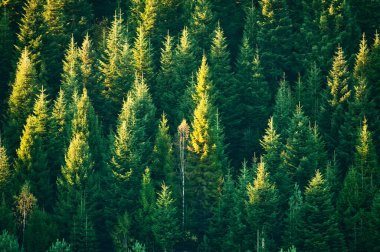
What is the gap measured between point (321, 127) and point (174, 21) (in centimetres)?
2499

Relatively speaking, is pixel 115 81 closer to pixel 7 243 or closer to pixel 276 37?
pixel 276 37

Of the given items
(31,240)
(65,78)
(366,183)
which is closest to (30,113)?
(65,78)

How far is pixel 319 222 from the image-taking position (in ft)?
157

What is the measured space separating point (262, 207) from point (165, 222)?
333 inches

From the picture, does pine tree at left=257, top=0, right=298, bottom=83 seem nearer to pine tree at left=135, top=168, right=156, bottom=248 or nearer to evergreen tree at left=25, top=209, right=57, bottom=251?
pine tree at left=135, top=168, right=156, bottom=248

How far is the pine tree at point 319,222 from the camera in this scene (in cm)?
4734

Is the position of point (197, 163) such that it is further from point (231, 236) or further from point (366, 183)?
point (366, 183)

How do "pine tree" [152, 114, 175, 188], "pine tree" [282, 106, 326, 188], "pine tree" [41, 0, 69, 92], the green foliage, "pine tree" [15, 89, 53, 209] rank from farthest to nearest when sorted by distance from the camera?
"pine tree" [41, 0, 69, 92]
"pine tree" [152, 114, 175, 188]
"pine tree" [15, 89, 53, 209]
"pine tree" [282, 106, 326, 188]
the green foliage

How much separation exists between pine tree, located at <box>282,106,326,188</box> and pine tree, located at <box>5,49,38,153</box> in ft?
85.3

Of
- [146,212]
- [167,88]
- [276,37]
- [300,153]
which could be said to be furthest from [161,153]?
[276,37]

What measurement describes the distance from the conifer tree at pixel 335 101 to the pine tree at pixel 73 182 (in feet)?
76.6

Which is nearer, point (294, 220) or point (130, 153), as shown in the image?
point (294, 220)

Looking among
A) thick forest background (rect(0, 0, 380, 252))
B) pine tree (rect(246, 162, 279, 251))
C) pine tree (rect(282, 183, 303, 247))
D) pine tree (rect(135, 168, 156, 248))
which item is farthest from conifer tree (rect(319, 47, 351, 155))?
pine tree (rect(135, 168, 156, 248))

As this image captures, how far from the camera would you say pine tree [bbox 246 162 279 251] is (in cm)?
4959
